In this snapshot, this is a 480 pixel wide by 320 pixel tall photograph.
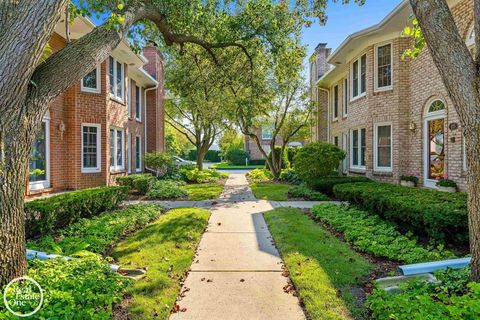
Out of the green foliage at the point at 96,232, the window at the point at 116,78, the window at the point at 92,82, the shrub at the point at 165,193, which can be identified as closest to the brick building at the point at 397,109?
the shrub at the point at 165,193

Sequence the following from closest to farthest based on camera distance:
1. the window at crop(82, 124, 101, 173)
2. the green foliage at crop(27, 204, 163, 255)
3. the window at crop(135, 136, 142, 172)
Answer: the green foliage at crop(27, 204, 163, 255)
the window at crop(82, 124, 101, 173)
the window at crop(135, 136, 142, 172)

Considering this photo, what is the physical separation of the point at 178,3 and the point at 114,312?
6554mm

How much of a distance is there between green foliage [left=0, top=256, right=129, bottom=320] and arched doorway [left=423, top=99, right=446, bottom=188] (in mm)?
9902

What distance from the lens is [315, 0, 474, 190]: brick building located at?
9.49 metres

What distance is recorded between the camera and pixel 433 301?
3.20 m

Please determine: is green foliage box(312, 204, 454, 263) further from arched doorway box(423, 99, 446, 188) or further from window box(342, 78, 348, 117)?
window box(342, 78, 348, 117)

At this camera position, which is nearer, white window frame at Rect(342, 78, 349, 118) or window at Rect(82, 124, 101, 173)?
window at Rect(82, 124, 101, 173)

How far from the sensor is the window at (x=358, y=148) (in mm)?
14245

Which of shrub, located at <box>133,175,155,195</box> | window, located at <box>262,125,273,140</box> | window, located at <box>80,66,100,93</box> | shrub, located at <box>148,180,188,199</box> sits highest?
window, located at <box>80,66,100,93</box>

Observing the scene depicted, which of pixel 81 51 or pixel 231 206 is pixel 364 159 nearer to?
pixel 231 206

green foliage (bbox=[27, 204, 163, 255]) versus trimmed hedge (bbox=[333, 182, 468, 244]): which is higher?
trimmed hedge (bbox=[333, 182, 468, 244])

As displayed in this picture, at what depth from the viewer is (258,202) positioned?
36.6 feet

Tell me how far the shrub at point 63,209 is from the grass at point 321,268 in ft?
13.7

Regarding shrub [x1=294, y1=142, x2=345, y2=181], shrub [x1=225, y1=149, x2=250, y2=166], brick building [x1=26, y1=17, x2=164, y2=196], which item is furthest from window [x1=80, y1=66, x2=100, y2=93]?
shrub [x1=225, y1=149, x2=250, y2=166]
